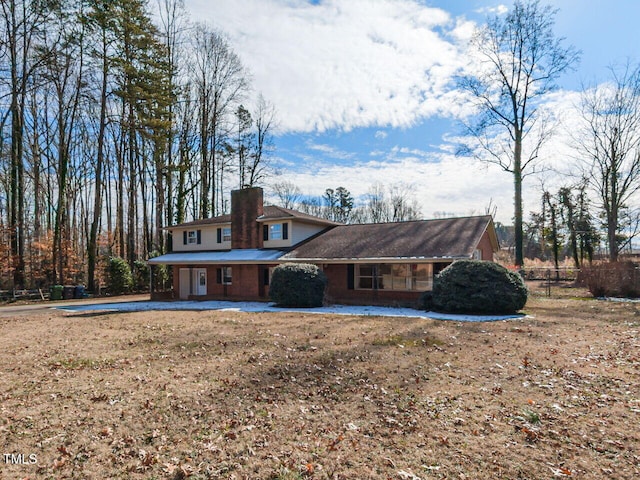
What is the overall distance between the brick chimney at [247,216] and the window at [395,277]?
7.25 m

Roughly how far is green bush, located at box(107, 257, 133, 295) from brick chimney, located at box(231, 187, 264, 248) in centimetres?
920

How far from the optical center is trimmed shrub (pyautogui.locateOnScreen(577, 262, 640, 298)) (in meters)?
18.8

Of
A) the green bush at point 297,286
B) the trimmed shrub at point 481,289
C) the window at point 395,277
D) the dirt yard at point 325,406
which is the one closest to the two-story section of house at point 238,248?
the green bush at point 297,286

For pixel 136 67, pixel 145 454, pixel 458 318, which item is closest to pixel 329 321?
pixel 458 318

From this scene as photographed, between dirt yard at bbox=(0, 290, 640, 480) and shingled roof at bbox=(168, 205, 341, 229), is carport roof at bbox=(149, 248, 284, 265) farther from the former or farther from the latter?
dirt yard at bbox=(0, 290, 640, 480)

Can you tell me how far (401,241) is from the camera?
19.3m

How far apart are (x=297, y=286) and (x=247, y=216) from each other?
7621 mm

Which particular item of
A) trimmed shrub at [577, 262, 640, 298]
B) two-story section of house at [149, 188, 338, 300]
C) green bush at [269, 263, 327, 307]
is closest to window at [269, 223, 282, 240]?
two-story section of house at [149, 188, 338, 300]

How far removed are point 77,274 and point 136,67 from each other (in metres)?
16.1

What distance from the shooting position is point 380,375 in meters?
6.86

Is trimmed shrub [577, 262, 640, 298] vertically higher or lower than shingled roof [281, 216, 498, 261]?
lower

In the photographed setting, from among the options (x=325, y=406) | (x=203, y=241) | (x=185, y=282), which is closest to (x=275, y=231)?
(x=203, y=241)

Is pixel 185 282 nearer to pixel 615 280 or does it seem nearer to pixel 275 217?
pixel 275 217

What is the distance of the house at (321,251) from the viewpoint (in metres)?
17.8
